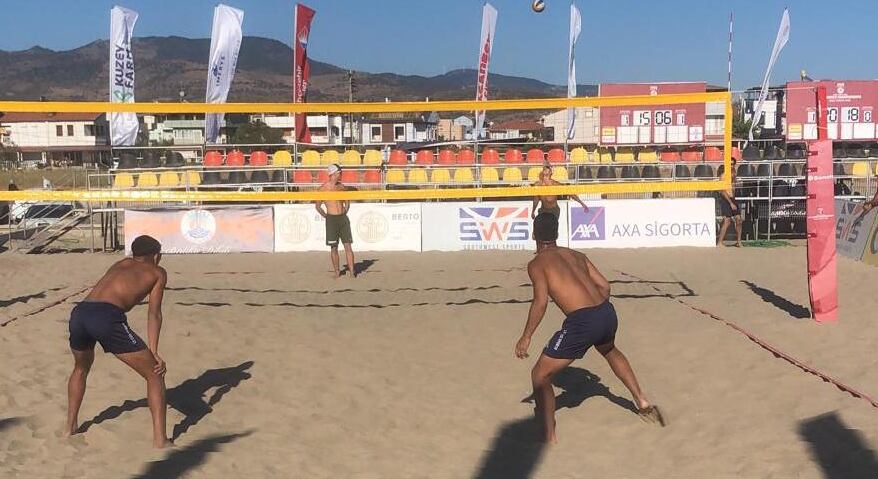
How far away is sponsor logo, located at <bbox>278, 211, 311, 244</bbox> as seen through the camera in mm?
14555

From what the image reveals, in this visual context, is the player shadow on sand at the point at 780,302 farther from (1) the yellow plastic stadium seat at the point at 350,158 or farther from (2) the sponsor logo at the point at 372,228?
(1) the yellow plastic stadium seat at the point at 350,158

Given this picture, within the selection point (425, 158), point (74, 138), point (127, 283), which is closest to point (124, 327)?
point (127, 283)

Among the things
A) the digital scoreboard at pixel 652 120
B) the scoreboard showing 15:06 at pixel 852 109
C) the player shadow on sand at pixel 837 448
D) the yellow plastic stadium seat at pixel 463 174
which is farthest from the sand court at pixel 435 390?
the scoreboard showing 15:06 at pixel 852 109

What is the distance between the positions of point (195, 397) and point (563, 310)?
2.71 m

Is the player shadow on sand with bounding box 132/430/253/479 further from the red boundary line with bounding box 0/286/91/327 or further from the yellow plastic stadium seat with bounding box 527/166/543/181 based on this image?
the yellow plastic stadium seat with bounding box 527/166/543/181

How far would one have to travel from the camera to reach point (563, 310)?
4.71 m

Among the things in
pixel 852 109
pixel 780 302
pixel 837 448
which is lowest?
pixel 837 448

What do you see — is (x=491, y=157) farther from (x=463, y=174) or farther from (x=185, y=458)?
(x=185, y=458)

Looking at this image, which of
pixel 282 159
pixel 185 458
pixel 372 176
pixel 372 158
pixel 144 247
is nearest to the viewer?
pixel 185 458

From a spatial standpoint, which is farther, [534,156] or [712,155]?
[534,156]

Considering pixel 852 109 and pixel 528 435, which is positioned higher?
pixel 852 109

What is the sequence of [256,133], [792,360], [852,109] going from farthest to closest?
[256,133] < [852,109] < [792,360]

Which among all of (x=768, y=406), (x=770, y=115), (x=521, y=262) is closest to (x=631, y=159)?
(x=521, y=262)

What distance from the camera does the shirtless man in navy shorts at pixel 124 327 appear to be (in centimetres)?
444
